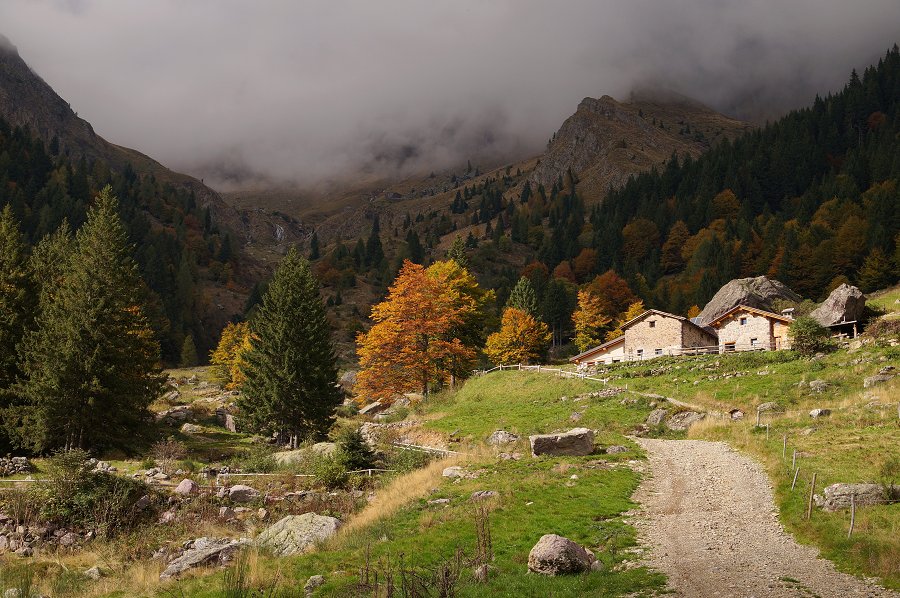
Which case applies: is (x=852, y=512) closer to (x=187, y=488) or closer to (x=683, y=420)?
(x=683, y=420)

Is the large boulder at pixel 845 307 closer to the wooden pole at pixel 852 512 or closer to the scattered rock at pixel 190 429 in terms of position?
the wooden pole at pixel 852 512

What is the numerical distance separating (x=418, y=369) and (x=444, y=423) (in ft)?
37.9

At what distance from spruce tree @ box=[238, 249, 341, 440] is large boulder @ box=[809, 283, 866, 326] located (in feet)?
148

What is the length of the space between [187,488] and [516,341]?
176 ft

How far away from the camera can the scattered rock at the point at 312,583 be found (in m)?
13.8

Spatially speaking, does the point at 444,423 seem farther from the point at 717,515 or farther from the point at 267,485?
the point at 717,515

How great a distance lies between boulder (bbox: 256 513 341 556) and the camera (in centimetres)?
1833

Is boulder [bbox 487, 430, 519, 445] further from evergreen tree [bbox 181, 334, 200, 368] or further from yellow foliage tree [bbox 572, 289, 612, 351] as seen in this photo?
evergreen tree [bbox 181, 334, 200, 368]

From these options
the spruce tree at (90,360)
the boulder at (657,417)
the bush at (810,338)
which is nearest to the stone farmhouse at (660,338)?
the bush at (810,338)

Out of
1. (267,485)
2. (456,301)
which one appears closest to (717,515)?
(267,485)

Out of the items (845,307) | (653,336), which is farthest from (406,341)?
(845,307)

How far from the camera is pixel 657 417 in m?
36.7

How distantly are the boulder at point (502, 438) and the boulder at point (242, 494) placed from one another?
46.2ft

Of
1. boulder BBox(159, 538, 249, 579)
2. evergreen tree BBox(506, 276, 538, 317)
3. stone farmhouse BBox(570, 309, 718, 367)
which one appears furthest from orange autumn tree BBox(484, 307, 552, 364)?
boulder BBox(159, 538, 249, 579)
